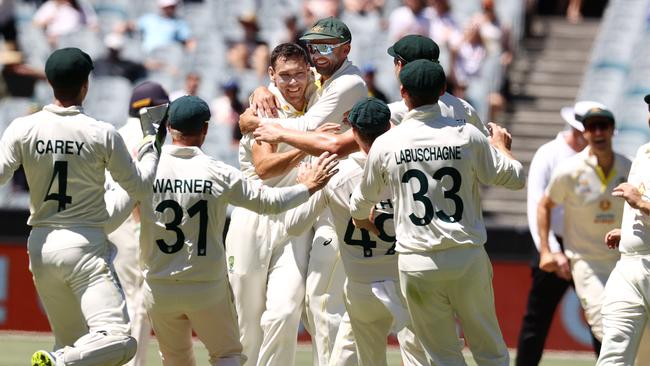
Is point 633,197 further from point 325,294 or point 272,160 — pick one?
point 272,160

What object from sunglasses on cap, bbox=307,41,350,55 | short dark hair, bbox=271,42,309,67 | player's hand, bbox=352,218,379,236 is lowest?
player's hand, bbox=352,218,379,236

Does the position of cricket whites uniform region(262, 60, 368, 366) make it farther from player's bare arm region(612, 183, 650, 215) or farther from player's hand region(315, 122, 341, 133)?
player's bare arm region(612, 183, 650, 215)

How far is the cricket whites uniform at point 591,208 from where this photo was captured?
10.5 meters

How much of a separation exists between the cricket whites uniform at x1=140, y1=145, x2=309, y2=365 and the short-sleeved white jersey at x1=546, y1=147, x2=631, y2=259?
9.18 ft

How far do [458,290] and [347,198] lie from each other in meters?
1.15

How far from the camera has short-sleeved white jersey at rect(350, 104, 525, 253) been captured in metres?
7.82

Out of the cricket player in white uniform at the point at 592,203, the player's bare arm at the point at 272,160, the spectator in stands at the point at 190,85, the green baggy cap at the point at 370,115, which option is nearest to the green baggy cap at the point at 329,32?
the player's bare arm at the point at 272,160

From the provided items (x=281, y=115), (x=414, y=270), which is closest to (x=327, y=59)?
(x=281, y=115)

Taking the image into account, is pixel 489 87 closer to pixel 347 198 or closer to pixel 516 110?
pixel 516 110

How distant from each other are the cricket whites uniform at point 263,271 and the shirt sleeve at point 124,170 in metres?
1.32

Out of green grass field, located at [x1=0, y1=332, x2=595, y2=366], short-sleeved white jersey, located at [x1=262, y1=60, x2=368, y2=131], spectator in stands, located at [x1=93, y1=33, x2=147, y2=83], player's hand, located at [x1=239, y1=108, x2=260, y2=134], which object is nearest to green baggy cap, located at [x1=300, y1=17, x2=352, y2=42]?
short-sleeved white jersey, located at [x1=262, y1=60, x2=368, y2=131]

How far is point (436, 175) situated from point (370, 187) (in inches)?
17.9

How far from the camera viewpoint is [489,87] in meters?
17.1

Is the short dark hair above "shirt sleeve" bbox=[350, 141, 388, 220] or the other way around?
above
